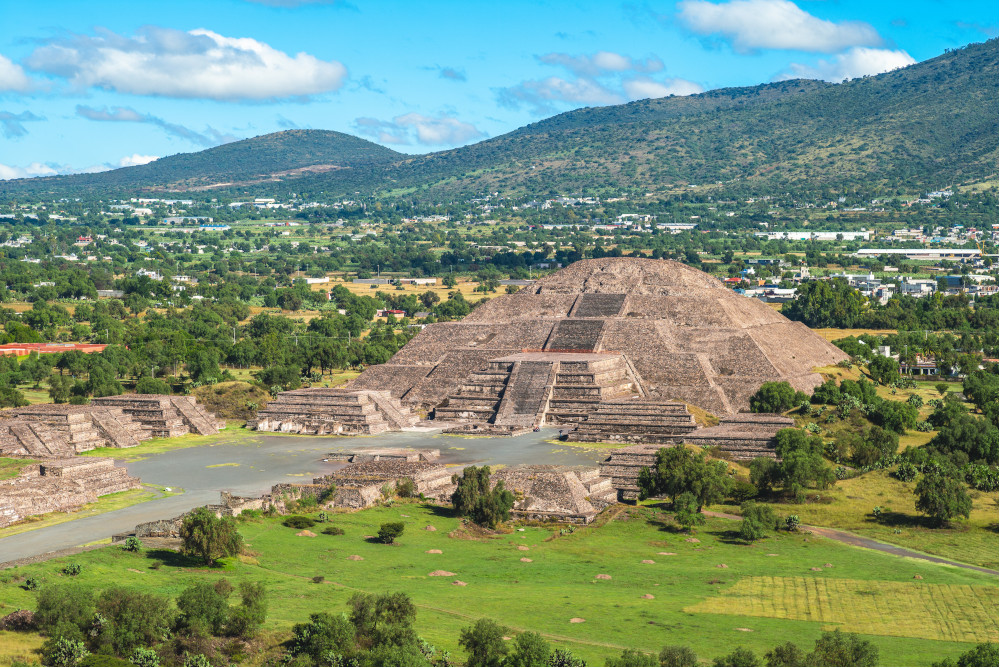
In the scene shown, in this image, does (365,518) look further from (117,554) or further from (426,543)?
(117,554)

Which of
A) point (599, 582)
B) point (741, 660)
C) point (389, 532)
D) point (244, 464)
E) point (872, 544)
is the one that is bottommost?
point (244, 464)

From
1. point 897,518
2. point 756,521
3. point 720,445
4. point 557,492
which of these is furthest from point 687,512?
point 720,445

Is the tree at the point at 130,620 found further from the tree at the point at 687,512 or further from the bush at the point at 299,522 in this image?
the tree at the point at 687,512

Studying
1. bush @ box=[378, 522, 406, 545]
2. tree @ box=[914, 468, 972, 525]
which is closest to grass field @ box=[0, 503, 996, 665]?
bush @ box=[378, 522, 406, 545]

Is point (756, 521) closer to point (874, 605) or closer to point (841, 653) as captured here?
point (874, 605)

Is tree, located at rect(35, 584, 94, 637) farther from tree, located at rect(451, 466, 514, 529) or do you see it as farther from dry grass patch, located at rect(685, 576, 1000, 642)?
tree, located at rect(451, 466, 514, 529)

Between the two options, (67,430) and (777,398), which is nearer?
(67,430)
